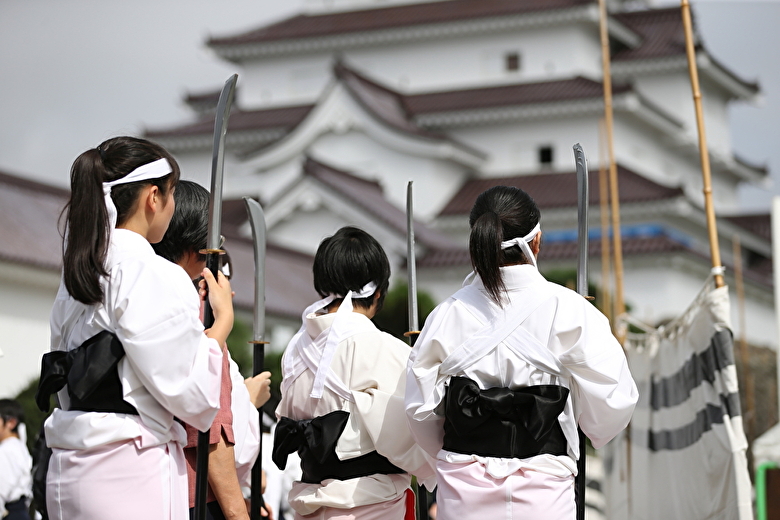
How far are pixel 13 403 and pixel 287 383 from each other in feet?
14.1

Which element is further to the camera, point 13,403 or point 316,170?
point 316,170

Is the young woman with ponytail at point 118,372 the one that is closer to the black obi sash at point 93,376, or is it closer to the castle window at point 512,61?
the black obi sash at point 93,376

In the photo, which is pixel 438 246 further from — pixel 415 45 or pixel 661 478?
pixel 661 478

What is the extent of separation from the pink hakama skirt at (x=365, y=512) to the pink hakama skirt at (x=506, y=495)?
0.48m

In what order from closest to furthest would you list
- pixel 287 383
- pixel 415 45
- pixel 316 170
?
1. pixel 287 383
2. pixel 316 170
3. pixel 415 45

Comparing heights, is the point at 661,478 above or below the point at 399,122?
below

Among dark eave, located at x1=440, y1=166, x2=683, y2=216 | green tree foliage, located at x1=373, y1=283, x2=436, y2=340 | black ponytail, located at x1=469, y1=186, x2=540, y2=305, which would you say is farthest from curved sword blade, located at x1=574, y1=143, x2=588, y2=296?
dark eave, located at x1=440, y1=166, x2=683, y2=216

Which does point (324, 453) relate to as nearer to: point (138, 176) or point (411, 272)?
point (411, 272)

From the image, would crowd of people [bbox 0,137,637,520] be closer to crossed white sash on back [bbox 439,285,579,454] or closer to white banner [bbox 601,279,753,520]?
crossed white sash on back [bbox 439,285,579,454]

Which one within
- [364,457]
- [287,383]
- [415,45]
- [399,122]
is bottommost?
[364,457]

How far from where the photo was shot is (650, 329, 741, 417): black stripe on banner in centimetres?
452

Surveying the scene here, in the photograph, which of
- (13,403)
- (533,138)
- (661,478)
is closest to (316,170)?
(533,138)

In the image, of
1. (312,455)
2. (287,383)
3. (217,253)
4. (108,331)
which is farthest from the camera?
(287,383)

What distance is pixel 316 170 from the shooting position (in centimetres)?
2347
